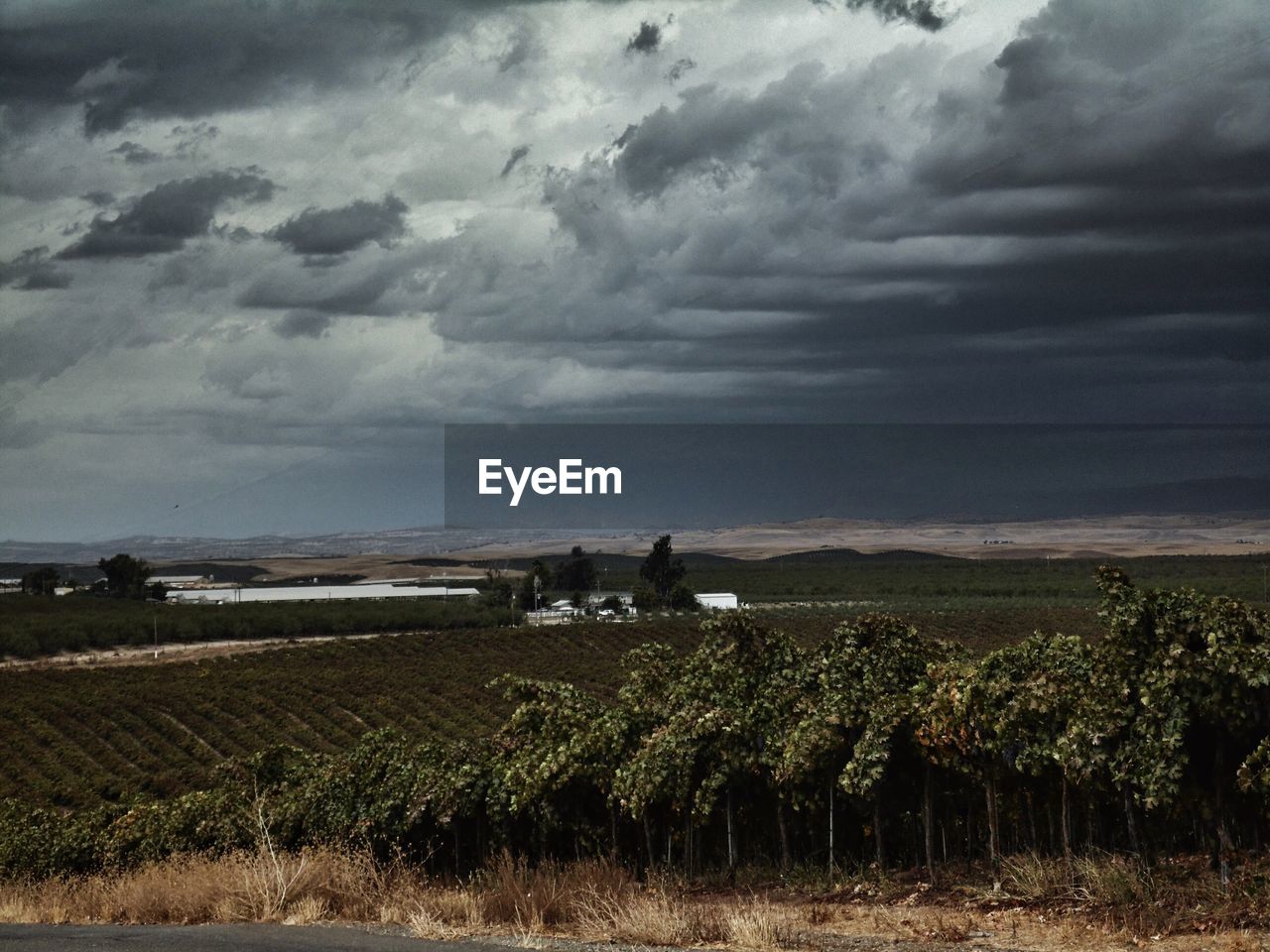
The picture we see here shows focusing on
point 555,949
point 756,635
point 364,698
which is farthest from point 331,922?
point 364,698

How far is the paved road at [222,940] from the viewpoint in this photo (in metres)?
11.0

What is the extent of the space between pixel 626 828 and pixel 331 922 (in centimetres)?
450

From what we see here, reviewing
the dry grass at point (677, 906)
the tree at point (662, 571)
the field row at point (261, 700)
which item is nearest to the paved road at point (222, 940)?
the dry grass at point (677, 906)

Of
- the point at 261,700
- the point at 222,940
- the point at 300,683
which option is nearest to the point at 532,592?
the point at 300,683

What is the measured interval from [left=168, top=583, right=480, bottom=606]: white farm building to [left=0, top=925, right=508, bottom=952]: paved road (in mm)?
151976

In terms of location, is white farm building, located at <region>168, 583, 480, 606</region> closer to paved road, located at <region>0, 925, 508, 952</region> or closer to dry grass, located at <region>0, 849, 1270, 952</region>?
dry grass, located at <region>0, 849, 1270, 952</region>

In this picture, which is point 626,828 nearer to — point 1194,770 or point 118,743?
point 1194,770

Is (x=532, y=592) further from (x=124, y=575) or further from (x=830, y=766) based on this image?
(x=830, y=766)

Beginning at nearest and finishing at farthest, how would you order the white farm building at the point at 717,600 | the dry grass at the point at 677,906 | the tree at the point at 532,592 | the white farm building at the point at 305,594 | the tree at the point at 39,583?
the dry grass at the point at 677,906, the tree at the point at 532,592, the white farm building at the point at 717,600, the white farm building at the point at 305,594, the tree at the point at 39,583

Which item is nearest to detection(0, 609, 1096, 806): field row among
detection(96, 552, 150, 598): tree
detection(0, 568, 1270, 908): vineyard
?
detection(0, 568, 1270, 908): vineyard

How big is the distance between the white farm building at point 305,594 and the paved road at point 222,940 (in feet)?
499

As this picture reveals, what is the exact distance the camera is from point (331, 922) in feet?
42.7

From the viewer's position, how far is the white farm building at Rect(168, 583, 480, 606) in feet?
552

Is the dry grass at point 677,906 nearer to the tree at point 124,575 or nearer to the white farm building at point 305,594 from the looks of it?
the white farm building at point 305,594
